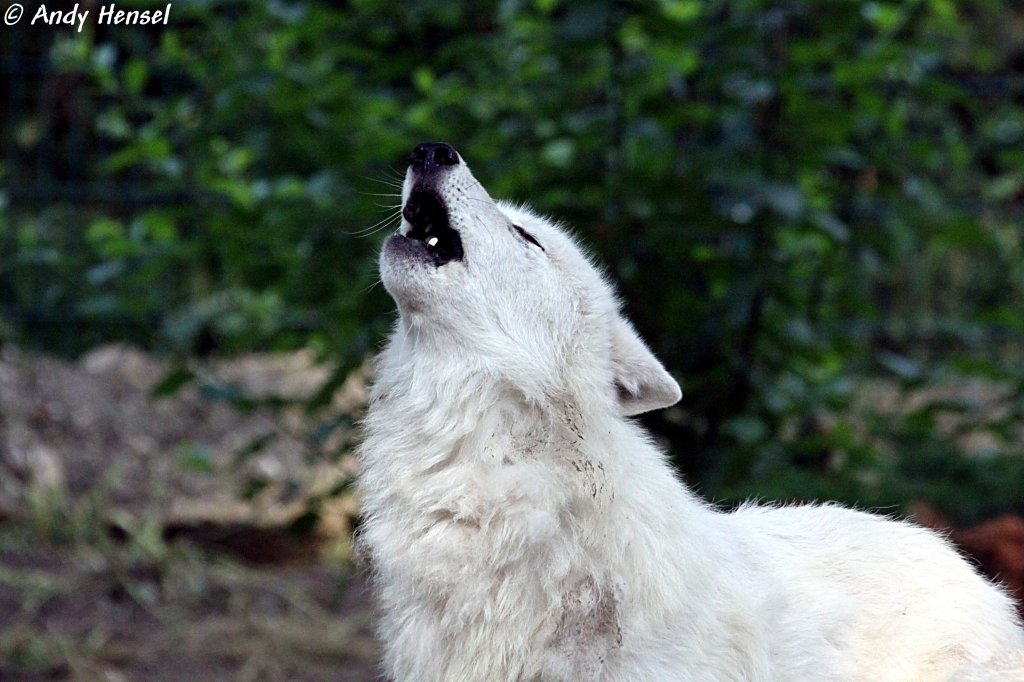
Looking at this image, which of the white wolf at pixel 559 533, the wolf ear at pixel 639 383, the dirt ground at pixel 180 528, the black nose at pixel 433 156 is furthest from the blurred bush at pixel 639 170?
the wolf ear at pixel 639 383

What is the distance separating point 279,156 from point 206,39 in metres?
0.62

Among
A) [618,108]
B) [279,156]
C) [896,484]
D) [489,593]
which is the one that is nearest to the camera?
[489,593]

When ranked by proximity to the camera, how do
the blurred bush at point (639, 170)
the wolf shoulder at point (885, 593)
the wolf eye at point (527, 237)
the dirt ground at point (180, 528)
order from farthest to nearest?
1. the dirt ground at point (180, 528)
2. the blurred bush at point (639, 170)
3. the wolf eye at point (527, 237)
4. the wolf shoulder at point (885, 593)

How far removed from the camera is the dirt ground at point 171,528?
5.45m

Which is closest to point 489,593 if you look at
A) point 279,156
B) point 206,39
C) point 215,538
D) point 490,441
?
point 490,441

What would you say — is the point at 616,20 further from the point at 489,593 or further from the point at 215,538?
the point at 215,538

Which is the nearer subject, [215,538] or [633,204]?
[633,204]

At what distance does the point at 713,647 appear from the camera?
2830mm

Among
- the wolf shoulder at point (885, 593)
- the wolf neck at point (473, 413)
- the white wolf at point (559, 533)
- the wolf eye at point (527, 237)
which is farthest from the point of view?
the wolf eye at point (527, 237)

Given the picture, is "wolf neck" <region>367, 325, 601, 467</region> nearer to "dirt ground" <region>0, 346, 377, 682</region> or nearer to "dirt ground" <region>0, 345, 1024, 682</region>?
"dirt ground" <region>0, 345, 1024, 682</region>

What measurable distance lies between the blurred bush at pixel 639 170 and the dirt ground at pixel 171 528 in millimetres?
695

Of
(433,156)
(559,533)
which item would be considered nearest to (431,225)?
(433,156)

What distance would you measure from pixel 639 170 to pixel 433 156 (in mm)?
1847

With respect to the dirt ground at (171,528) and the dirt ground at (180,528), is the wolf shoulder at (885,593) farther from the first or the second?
the dirt ground at (171,528)
